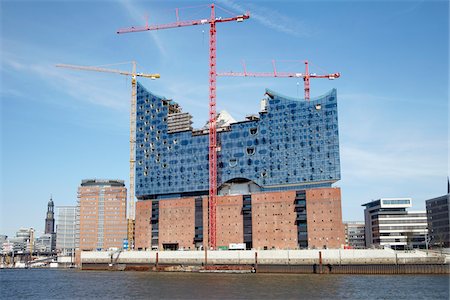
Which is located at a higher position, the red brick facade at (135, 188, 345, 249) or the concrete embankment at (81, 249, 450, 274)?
the red brick facade at (135, 188, 345, 249)

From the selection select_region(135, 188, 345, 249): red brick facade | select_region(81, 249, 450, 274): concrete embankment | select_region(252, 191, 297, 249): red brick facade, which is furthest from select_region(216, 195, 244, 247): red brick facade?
select_region(81, 249, 450, 274): concrete embankment

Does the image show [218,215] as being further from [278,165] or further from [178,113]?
[178,113]

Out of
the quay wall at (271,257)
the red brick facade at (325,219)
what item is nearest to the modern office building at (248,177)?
the red brick facade at (325,219)

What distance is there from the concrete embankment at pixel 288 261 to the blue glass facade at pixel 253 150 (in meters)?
22.0

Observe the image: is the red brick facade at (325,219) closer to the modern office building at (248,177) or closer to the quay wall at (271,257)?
the modern office building at (248,177)

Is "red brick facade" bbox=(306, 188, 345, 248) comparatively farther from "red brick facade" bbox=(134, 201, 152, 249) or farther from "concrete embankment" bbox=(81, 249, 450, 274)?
"red brick facade" bbox=(134, 201, 152, 249)

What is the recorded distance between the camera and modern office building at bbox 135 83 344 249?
499 ft

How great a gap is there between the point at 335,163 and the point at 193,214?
160 feet

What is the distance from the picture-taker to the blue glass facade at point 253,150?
155 m

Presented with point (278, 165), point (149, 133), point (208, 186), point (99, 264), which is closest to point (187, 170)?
point (208, 186)

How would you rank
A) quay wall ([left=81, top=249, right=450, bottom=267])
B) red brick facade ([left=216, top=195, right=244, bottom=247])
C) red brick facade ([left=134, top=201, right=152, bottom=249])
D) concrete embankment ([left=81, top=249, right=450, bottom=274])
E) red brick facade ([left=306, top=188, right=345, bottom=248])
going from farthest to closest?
red brick facade ([left=134, top=201, right=152, bottom=249]), red brick facade ([left=216, top=195, right=244, bottom=247]), red brick facade ([left=306, top=188, right=345, bottom=248]), quay wall ([left=81, top=249, right=450, bottom=267]), concrete embankment ([left=81, top=249, right=450, bottom=274])

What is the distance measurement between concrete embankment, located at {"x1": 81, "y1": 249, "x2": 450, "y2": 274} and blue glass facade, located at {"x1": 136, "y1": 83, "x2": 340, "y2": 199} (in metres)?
22.0

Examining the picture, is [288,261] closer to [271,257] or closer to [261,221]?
[271,257]

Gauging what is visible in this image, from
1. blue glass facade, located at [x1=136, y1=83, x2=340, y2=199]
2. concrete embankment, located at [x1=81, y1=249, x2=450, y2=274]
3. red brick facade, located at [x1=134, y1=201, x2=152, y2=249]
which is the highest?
blue glass facade, located at [x1=136, y1=83, x2=340, y2=199]
